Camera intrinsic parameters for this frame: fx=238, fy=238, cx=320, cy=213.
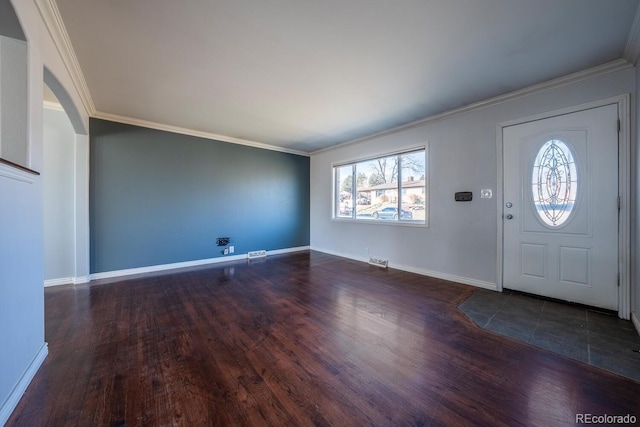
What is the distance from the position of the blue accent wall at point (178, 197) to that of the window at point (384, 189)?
1.37m

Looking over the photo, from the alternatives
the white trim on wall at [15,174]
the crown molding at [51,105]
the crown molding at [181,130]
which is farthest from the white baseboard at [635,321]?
the crown molding at [51,105]

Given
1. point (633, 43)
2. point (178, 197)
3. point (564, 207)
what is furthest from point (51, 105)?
point (564, 207)

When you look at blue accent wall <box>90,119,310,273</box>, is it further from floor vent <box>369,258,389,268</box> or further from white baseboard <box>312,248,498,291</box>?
white baseboard <box>312,248,498,291</box>

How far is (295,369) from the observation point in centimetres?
170

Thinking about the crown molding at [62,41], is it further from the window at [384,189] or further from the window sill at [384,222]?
the window sill at [384,222]

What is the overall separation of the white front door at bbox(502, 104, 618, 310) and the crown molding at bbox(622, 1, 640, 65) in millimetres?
439

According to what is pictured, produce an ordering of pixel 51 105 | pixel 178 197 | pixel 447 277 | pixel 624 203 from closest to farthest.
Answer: pixel 624 203 < pixel 51 105 < pixel 447 277 < pixel 178 197

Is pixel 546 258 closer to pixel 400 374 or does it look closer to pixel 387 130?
pixel 400 374

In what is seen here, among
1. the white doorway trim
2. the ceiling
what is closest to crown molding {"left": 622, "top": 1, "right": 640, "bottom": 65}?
the ceiling

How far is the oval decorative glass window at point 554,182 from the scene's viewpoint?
2.76 metres

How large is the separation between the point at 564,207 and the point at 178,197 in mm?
5806

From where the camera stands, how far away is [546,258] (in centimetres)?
293

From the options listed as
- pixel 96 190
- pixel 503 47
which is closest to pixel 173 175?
pixel 96 190

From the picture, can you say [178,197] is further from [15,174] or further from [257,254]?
[15,174]
